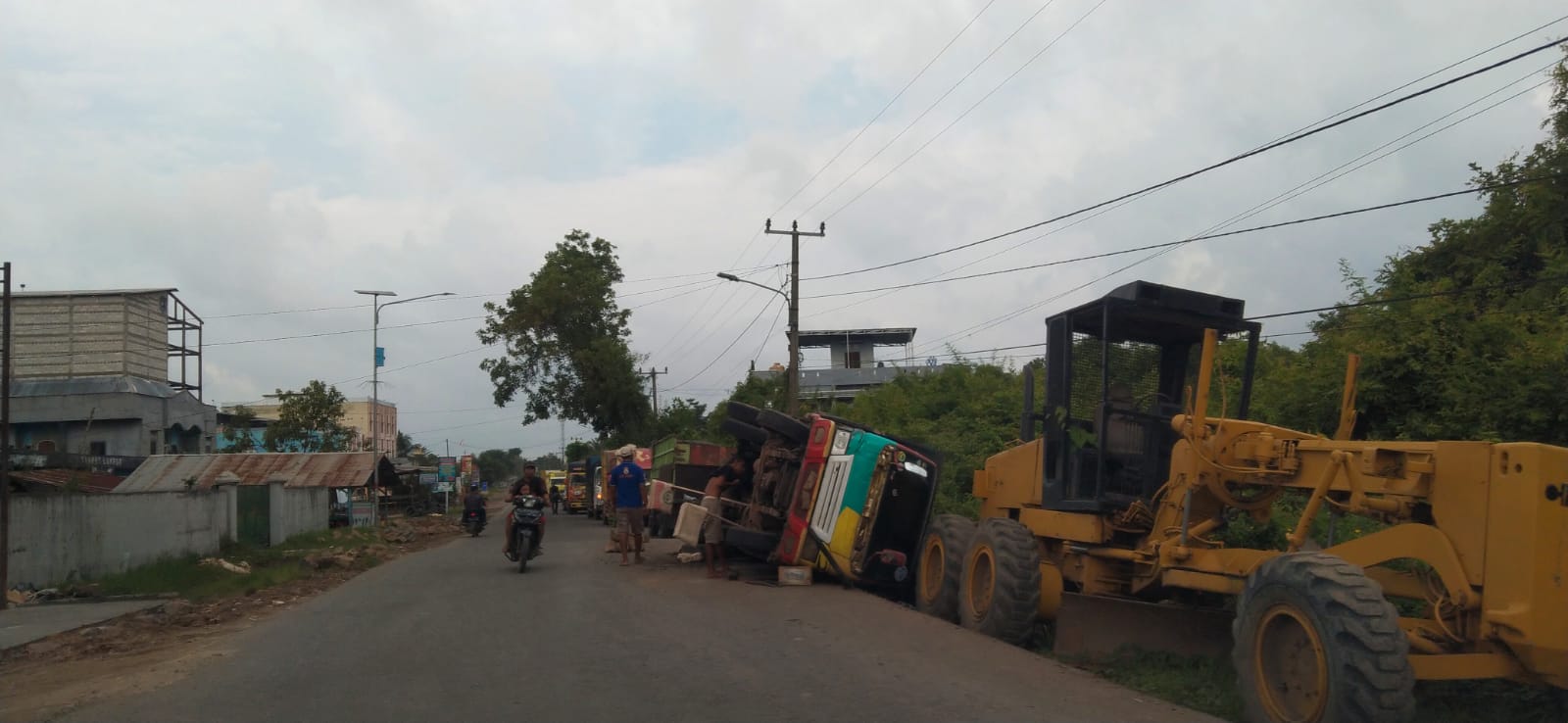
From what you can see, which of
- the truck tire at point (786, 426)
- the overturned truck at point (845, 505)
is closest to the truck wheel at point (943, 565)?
the overturned truck at point (845, 505)

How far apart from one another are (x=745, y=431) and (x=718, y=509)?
1.16m

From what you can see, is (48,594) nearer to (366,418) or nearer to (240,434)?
(240,434)

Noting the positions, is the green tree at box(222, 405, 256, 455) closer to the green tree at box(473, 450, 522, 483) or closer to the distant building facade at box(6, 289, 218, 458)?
the distant building facade at box(6, 289, 218, 458)

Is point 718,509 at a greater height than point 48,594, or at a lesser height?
greater

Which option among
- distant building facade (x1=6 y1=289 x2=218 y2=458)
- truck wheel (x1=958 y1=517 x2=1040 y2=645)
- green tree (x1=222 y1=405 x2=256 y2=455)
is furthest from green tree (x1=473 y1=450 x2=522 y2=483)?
truck wheel (x1=958 y1=517 x2=1040 y2=645)

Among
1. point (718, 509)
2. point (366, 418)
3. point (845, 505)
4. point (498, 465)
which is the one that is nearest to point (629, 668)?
point (845, 505)

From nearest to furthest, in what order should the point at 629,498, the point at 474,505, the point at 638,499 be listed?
1. the point at 629,498
2. the point at 638,499
3. the point at 474,505

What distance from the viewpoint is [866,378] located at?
2215 inches

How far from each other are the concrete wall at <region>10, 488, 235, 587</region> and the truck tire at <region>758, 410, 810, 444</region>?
11223 millimetres

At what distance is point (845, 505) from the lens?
1253cm

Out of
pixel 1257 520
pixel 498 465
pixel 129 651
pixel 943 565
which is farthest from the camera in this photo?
pixel 498 465

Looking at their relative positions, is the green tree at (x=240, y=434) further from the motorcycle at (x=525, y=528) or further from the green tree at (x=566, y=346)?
the motorcycle at (x=525, y=528)

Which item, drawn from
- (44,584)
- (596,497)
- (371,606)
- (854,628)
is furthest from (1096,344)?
(596,497)

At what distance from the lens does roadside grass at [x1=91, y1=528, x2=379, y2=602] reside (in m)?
16.1
